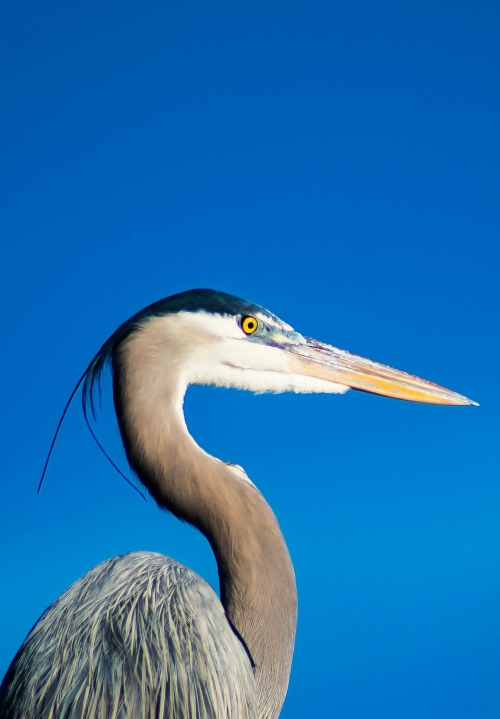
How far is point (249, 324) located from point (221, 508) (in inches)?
19.9

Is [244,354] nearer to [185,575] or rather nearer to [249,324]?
[249,324]

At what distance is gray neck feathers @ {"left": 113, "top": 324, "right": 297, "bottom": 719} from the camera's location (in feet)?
5.30

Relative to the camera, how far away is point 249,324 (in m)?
1.87

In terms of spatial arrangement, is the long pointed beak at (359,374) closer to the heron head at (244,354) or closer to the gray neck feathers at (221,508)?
the heron head at (244,354)

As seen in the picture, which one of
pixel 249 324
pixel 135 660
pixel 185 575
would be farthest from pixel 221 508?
pixel 249 324

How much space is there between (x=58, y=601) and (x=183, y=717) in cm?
45

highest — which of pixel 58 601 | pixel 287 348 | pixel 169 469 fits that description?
pixel 287 348

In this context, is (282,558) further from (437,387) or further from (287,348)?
(437,387)

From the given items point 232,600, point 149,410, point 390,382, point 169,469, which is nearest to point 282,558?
point 232,600

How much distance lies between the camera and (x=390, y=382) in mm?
2010

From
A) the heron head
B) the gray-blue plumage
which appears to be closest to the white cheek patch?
the heron head

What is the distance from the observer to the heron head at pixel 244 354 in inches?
68.9

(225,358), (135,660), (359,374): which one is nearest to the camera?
(135,660)

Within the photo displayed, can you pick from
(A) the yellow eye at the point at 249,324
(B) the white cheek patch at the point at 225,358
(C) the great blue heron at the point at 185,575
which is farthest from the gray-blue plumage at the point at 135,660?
(A) the yellow eye at the point at 249,324
